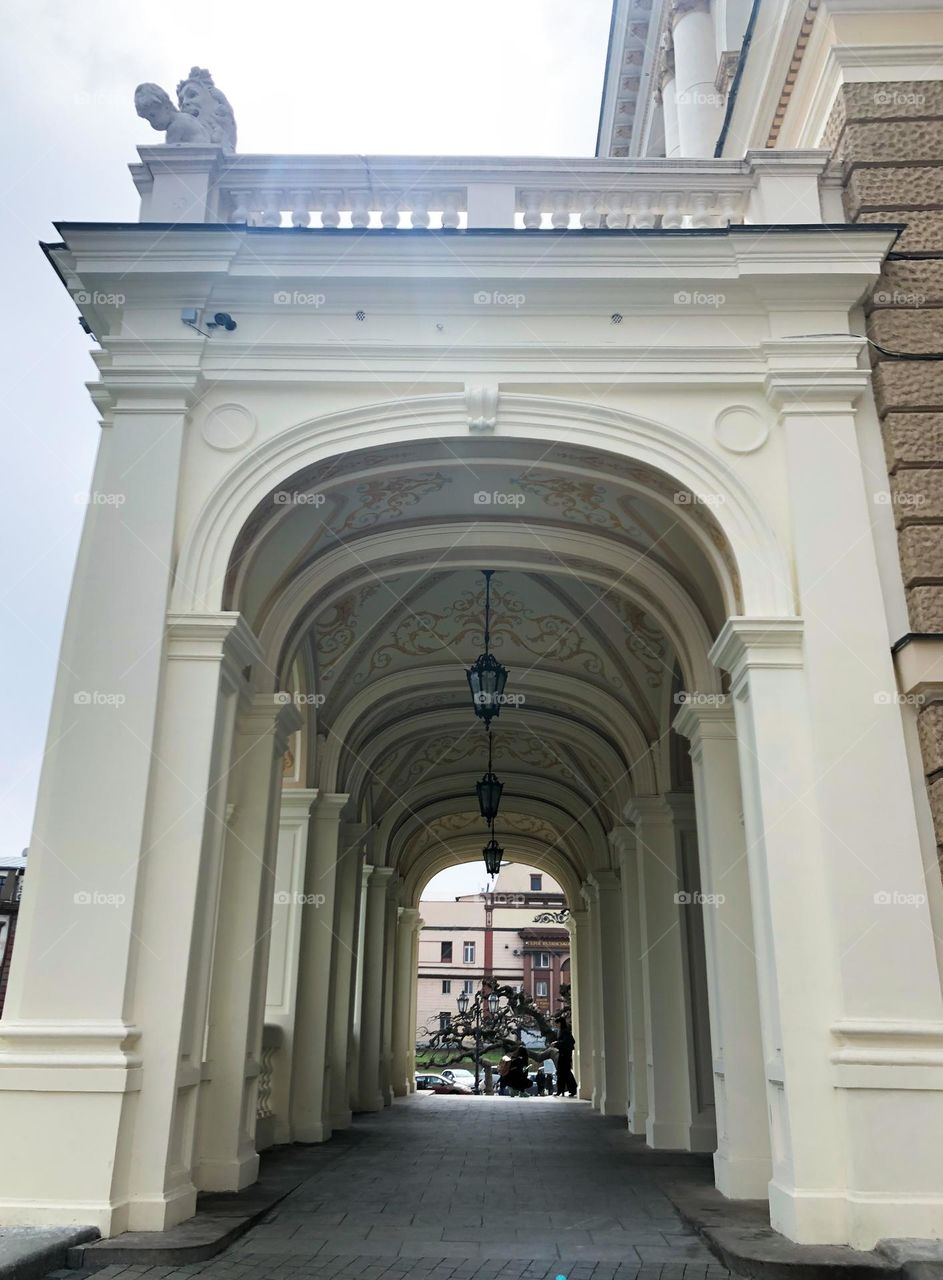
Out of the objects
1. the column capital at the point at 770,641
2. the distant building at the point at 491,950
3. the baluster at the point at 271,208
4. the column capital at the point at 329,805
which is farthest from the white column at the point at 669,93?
the distant building at the point at 491,950

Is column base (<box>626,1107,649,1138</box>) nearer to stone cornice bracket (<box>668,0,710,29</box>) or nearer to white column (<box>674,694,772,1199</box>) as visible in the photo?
white column (<box>674,694,772,1199</box>)

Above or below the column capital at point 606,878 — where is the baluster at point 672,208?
above

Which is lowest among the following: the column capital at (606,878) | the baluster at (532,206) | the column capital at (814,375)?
the column capital at (606,878)

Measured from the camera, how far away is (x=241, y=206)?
8297mm

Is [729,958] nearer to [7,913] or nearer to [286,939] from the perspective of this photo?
[286,939]

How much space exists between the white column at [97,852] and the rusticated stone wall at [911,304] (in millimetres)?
4681

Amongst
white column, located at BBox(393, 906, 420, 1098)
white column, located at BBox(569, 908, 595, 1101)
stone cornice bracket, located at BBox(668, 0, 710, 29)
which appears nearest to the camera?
stone cornice bracket, located at BBox(668, 0, 710, 29)

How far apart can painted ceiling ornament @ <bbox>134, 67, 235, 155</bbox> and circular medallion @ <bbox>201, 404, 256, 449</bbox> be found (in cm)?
219

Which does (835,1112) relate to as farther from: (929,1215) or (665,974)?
(665,974)

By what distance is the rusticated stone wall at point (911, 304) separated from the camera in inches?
276

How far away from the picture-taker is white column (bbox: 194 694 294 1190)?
7496 millimetres

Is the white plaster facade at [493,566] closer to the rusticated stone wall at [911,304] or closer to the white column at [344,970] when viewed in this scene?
the rusticated stone wall at [911,304]

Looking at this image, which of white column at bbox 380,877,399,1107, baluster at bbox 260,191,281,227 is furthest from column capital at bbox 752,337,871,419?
white column at bbox 380,877,399,1107

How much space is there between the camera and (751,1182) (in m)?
7.38
